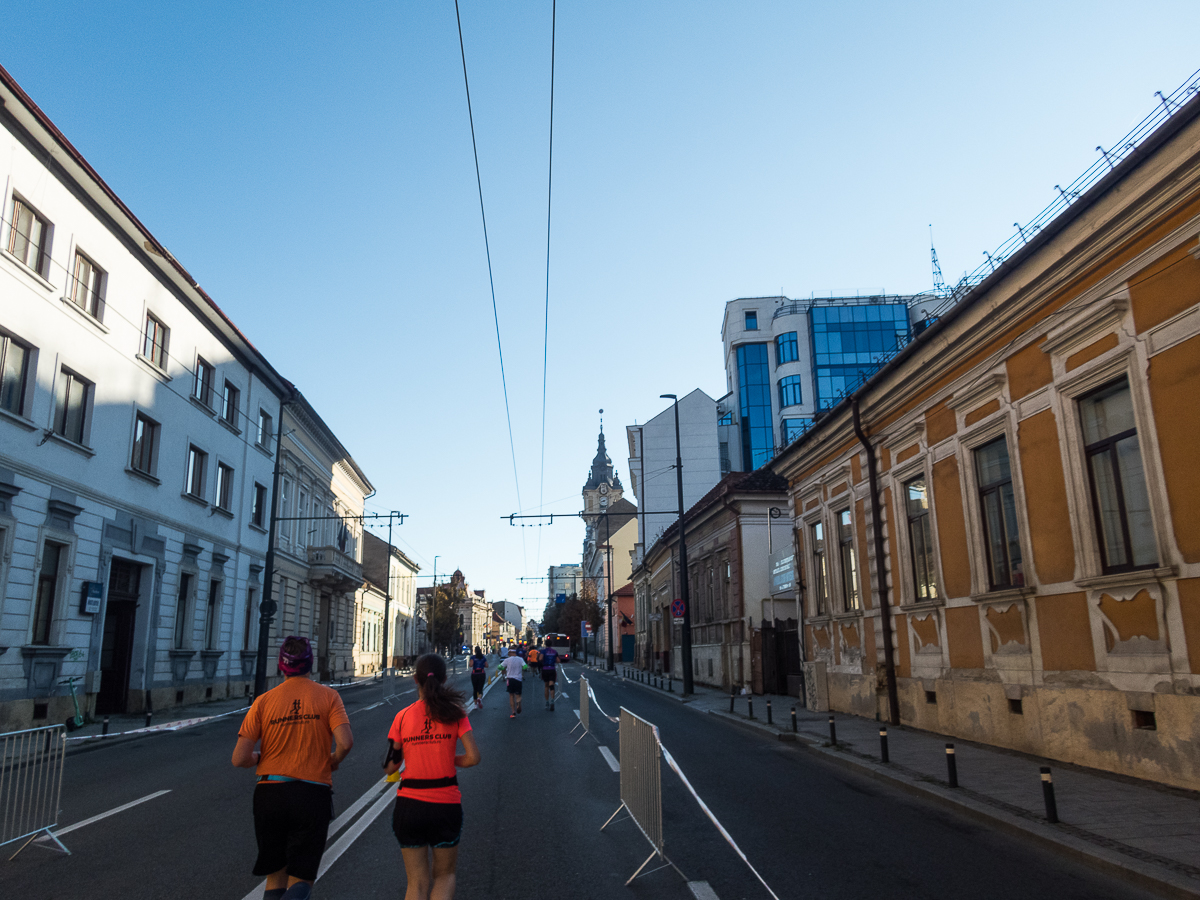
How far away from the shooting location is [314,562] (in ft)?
136

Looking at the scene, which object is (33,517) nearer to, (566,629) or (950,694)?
(950,694)

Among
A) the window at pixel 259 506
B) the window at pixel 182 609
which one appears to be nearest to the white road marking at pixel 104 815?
the window at pixel 182 609

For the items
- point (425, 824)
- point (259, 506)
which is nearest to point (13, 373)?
point (259, 506)

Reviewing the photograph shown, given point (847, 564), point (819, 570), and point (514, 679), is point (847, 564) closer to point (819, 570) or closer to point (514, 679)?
point (819, 570)

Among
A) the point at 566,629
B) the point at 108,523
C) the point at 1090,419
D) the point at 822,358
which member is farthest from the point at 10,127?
the point at 566,629

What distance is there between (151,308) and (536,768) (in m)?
18.6

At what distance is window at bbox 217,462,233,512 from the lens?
29.3m

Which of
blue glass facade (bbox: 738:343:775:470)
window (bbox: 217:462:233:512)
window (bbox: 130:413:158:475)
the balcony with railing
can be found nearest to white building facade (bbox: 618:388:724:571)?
blue glass facade (bbox: 738:343:775:470)

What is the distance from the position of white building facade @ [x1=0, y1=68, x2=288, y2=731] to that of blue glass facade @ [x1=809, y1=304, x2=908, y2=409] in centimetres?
4675

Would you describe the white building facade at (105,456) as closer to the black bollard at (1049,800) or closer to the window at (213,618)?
the window at (213,618)

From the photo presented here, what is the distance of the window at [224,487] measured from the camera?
2927cm

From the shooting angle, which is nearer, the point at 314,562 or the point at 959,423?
the point at 959,423

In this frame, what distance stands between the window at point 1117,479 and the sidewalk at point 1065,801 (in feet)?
8.78

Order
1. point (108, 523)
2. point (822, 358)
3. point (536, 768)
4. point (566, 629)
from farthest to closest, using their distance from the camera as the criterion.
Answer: point (566, 629), point (822, 358), point (108, 523), point (536, 768)
